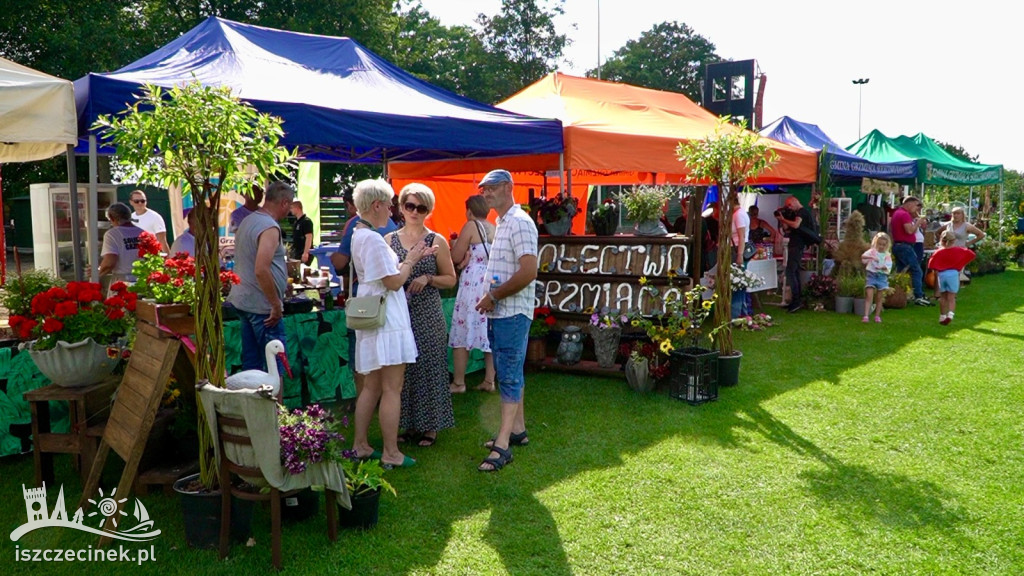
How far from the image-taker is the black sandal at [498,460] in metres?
4.29

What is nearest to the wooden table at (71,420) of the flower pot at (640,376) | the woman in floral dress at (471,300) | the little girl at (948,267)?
the woman in floral dress at (471,300)

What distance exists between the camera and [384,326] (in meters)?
4.08

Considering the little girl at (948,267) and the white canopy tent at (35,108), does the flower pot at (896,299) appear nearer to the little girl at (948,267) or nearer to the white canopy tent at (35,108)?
the little girl at (948,267)

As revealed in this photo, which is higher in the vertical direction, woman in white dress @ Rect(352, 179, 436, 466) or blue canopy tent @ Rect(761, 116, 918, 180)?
blue canopy tent @ Rect(761, 116, 918, 180)

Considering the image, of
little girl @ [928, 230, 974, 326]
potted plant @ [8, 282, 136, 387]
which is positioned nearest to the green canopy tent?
little girl @ [928, 230, 974, 326]

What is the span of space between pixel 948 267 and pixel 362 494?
27.2 ft

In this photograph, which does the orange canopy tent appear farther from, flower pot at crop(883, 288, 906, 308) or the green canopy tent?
the green canopy tent

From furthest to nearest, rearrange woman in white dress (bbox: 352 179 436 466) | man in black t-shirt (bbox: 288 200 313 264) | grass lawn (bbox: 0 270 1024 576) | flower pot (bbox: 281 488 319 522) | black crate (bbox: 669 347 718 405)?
man in black t-shirt (bbox: 288 200 313 264) → black crate (bbox: 669 347 718 405) → woman in white dress (bbox: 352 179 436 466) → flower pot (bbox: 281 488 319 522) → grass lawn (bbox: 0 270 1024 576)

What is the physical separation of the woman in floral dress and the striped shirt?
1.48m

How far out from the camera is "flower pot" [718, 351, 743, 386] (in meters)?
6.18

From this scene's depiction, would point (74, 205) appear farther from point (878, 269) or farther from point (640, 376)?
point (878, 269)

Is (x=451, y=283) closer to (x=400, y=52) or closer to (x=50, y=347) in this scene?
(x=50, y=347)

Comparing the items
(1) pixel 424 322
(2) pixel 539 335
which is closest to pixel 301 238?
(2) pixel 539 335

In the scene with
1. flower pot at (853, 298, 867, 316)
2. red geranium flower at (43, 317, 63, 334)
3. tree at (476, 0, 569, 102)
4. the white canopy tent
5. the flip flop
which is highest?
tree at (476, 0, 569, 102)
